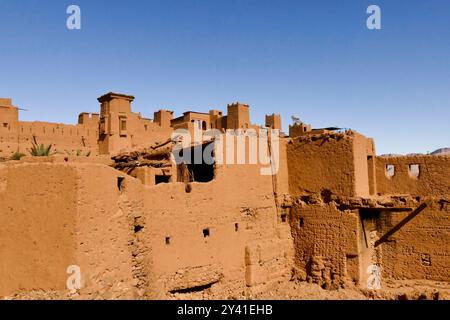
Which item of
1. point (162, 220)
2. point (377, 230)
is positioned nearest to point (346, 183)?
point (377, 230)


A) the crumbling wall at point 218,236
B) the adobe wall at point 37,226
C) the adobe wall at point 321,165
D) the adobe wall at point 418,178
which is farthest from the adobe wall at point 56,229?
the adobe wall at point 418,178

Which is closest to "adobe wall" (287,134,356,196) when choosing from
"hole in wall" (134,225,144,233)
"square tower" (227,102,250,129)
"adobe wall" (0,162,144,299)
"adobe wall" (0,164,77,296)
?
"hole in wall" (134,225,144,233)

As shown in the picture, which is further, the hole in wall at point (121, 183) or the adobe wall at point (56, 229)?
the hole in wall at point (121, 183)

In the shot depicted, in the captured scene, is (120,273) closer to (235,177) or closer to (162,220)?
(162,220)

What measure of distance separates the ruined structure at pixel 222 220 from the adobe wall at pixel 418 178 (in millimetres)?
38

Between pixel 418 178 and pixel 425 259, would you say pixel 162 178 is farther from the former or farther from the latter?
pixel 425 259

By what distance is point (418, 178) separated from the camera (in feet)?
56.0

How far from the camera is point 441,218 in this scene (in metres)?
Result: 16.5

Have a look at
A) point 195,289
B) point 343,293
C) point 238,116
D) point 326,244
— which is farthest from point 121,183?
point 238,116

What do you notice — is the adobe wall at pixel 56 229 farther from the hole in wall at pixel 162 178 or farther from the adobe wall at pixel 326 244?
the adobe wall at pixel 326 244

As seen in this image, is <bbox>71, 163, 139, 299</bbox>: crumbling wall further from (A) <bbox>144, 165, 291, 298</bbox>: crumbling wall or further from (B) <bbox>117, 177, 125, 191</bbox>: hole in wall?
(A) <bbox>144, 165, 291, 298</bbox>: crumbling wall

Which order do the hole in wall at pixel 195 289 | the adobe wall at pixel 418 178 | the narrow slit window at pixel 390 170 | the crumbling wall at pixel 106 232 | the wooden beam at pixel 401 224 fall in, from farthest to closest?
the narrow slit window at pixel 390 170
the wooden beam at pixel 401 224
the adobe wall at pixel 418 178
the hole in wall at pixel 195 289
the crumbling wall at pixel 106 232

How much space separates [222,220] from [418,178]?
27.9 feet

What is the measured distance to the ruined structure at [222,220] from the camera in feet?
30.7
